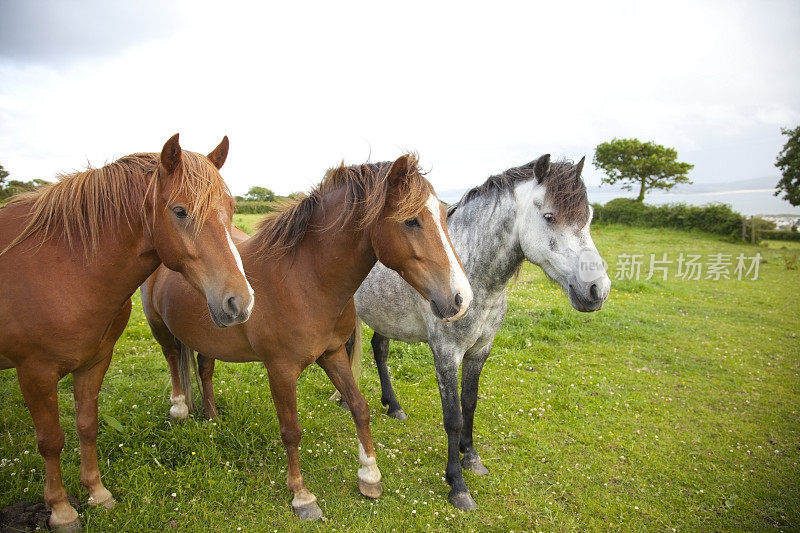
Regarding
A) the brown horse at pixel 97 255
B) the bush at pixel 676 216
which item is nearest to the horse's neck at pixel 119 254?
the brown horse at pixel 97 255

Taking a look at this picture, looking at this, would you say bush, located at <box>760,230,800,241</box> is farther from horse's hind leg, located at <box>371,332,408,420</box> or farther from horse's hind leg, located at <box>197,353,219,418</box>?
horse's hind leg, located at <box>197,353,219,418</box>

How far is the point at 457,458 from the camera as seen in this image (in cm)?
373

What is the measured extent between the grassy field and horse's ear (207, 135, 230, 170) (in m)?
2.58

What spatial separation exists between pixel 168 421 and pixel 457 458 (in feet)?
9.35

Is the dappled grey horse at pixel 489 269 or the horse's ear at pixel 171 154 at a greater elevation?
the horse's ear at pixel 171 154

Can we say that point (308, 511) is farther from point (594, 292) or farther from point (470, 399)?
point (594, 292)

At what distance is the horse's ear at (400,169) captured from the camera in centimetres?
268

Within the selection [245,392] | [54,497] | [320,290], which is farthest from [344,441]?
[54,497]

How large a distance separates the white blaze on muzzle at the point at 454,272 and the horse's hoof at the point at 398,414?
2745 mm

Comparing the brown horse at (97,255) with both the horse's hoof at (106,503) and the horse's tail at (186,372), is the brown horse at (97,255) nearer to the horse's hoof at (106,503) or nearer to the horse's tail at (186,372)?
the horse's hoof at (106,503)

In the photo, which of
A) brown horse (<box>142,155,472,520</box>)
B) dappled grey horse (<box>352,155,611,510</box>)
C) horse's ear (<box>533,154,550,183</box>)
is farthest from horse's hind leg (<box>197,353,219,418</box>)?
horse's ear (<box>533,154,550,183</box>)

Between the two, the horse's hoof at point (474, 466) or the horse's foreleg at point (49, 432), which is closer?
the horse's foreleg at point (49, 432)

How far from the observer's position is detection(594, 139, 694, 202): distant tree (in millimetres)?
37969

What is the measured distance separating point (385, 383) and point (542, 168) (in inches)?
125
